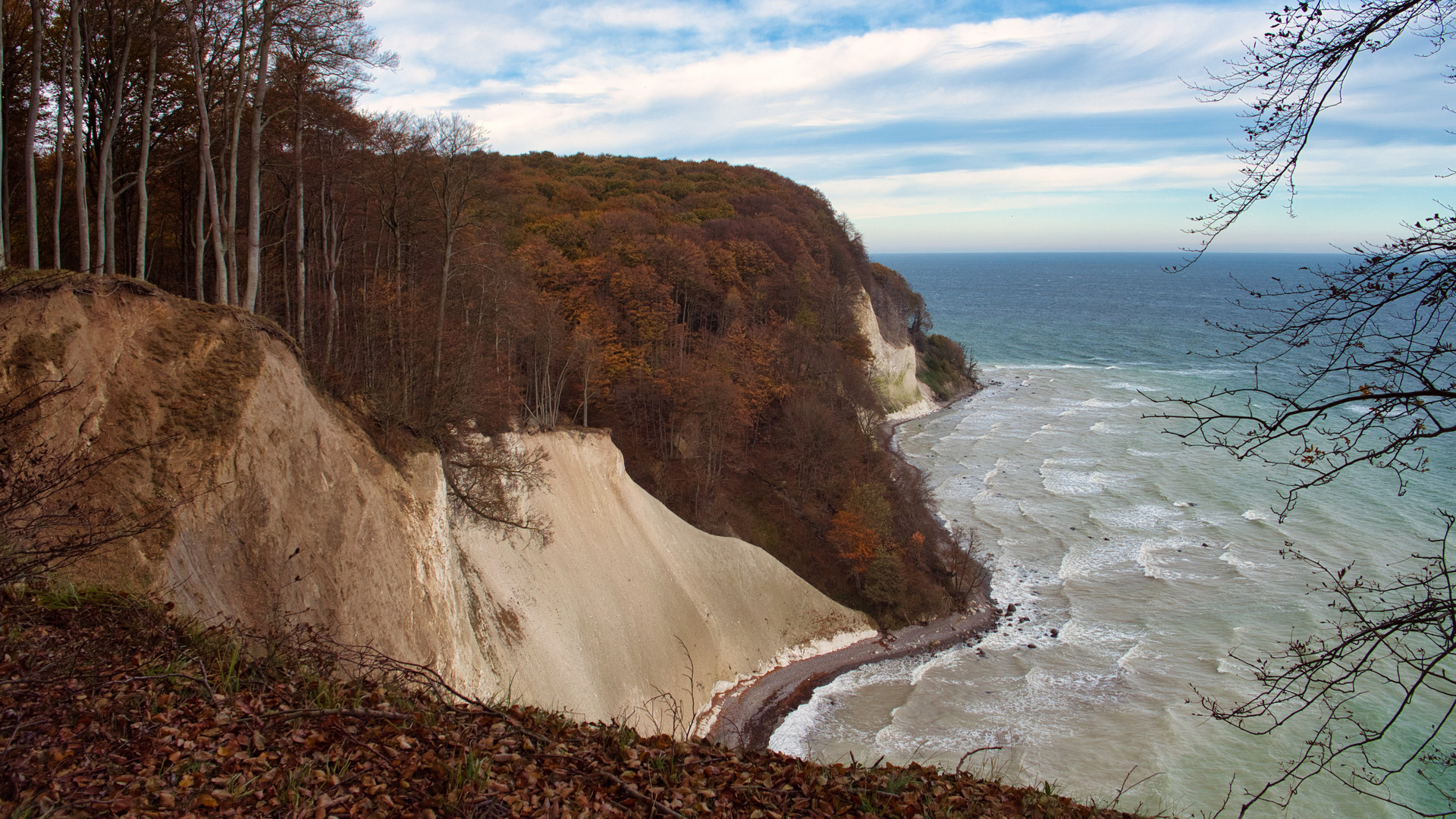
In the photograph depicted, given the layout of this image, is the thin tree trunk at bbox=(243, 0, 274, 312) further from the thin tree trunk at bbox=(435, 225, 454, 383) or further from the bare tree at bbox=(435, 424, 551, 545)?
the bare tree at bbox=(435, 424, 551, 545)

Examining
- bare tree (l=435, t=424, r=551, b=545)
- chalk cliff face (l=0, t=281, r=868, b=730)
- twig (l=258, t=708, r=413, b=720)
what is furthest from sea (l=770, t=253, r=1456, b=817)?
bare tree (l=435, t=424, r=551, b=545)

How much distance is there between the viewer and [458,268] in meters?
25.2

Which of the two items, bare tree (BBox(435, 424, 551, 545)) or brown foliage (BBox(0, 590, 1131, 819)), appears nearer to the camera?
brown foliage (BBox(0, 590, 1131, 819))

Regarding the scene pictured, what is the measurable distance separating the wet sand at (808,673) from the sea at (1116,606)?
686mm

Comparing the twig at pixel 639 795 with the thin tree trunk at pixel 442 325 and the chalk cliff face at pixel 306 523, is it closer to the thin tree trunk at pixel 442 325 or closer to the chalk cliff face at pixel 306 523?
the chalk cliff face at pixel 306 523

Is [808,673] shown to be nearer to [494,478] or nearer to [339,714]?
[494,478]

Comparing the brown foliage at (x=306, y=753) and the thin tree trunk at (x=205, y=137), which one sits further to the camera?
the thin tree trunk at (x=205, y=137)

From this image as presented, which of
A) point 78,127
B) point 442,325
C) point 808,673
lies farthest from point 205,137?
point 808,673

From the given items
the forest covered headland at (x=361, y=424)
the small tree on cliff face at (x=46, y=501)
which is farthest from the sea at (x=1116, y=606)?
the small tree on cliff face at (x=46, y=501)

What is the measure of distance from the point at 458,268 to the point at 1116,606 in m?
29.4

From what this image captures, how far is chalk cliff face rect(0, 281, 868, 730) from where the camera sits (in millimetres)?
9094

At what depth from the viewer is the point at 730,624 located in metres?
27.2

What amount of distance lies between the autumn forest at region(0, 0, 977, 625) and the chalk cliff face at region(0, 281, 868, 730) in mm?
1615

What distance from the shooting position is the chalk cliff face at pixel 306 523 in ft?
29.8
